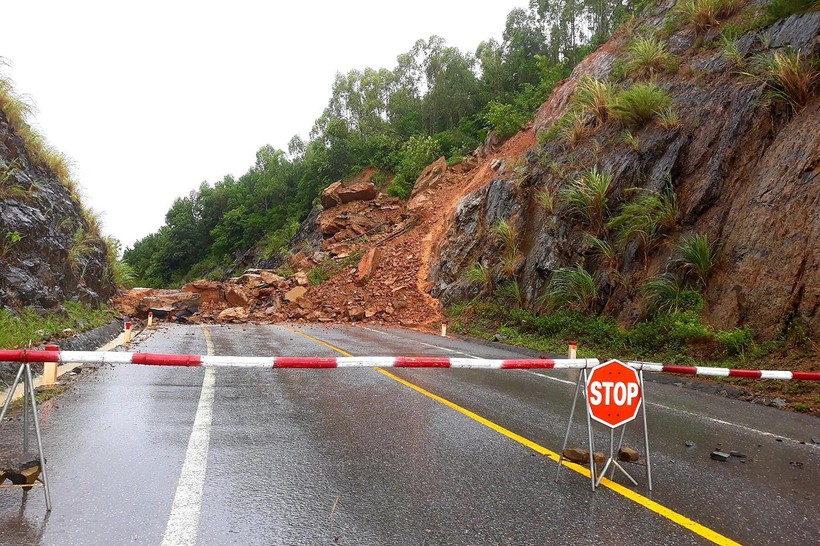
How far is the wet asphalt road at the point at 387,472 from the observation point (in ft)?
10.8

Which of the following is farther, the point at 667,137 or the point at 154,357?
the point at 667,137

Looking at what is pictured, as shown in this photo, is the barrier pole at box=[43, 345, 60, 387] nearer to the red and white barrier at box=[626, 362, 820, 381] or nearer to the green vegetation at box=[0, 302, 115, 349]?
the green vegetation at box=[0, 302, 115, 349]

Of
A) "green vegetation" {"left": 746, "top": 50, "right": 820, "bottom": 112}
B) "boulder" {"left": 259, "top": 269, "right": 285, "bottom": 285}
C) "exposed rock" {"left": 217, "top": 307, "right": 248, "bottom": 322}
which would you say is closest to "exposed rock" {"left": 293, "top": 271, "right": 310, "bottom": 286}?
"boulder" {"left": 259, "top": 269, "right": 285, "bottom": 285}

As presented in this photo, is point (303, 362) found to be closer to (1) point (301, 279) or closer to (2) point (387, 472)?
(2) point (387, 472)

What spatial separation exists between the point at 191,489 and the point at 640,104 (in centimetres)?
1656

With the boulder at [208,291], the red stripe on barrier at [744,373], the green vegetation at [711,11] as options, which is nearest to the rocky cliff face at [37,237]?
→ the red stripe on barrier at [744,373]

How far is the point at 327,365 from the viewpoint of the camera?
476 centimetres

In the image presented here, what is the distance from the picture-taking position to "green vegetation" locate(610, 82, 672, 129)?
15.9 meters

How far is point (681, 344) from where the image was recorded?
36.3 ft

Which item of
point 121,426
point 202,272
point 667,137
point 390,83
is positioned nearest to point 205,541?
point 121,426

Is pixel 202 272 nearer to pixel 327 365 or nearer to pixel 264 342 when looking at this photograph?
pixel 264 342

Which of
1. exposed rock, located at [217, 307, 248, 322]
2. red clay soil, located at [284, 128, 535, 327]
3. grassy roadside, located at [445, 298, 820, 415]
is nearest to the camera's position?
grassy roadside, located at [445, 298, 820, 415]

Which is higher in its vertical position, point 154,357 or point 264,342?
point 154,357

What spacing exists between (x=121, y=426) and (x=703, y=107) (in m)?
15.9
